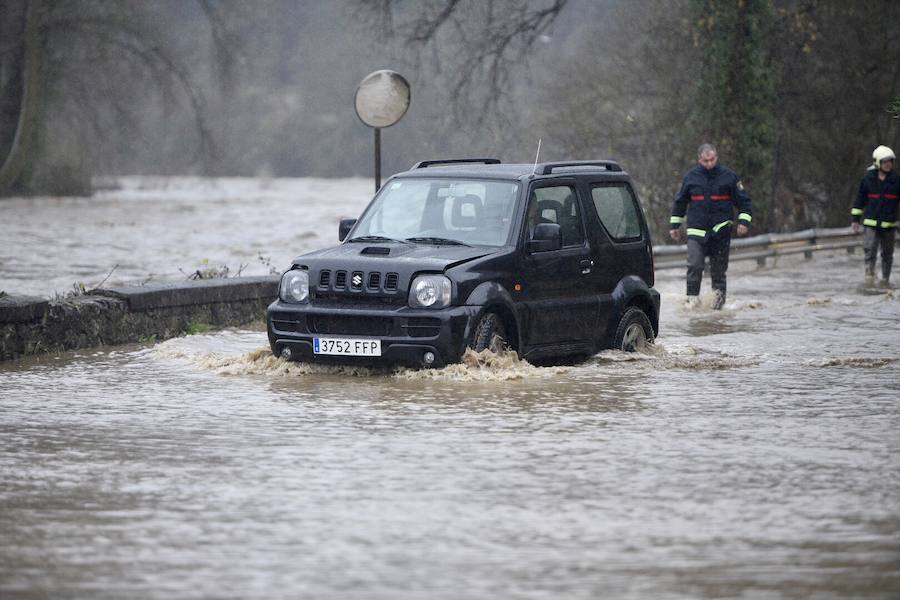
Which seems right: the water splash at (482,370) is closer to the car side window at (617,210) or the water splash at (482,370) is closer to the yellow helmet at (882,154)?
the car side window at (617,210)

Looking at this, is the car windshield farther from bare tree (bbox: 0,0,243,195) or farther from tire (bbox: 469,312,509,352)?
bare tree (bbox: 0,0,243,195)

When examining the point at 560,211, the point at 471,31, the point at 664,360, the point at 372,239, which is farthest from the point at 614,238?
the point at 471,31

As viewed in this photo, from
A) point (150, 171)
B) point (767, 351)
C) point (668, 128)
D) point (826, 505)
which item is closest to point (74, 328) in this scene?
point (767, 351)

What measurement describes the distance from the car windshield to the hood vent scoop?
1.44 feet

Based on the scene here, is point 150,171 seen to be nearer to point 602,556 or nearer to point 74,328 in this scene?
point 74,328

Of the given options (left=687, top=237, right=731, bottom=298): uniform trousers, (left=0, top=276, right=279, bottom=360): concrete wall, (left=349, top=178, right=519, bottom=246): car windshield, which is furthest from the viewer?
(left=687, top=237, right=731, bottom=298): uniform trousers

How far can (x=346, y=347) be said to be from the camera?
41.1 ft

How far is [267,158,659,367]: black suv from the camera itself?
12352 mm

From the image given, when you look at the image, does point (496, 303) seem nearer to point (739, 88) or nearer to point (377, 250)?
point (377, 250)

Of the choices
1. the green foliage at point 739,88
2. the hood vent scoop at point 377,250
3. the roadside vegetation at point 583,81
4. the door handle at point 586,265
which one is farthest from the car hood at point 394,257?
the green foliage at point 739,88

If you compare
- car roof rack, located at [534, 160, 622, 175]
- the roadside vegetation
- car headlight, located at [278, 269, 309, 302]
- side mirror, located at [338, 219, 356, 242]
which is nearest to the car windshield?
side mirror, located at [338, 219, 356, 242]

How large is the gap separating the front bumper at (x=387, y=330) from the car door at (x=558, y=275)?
0.90 m

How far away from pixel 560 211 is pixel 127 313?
14.9ft

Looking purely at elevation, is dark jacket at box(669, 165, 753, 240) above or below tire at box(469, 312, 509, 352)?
above
